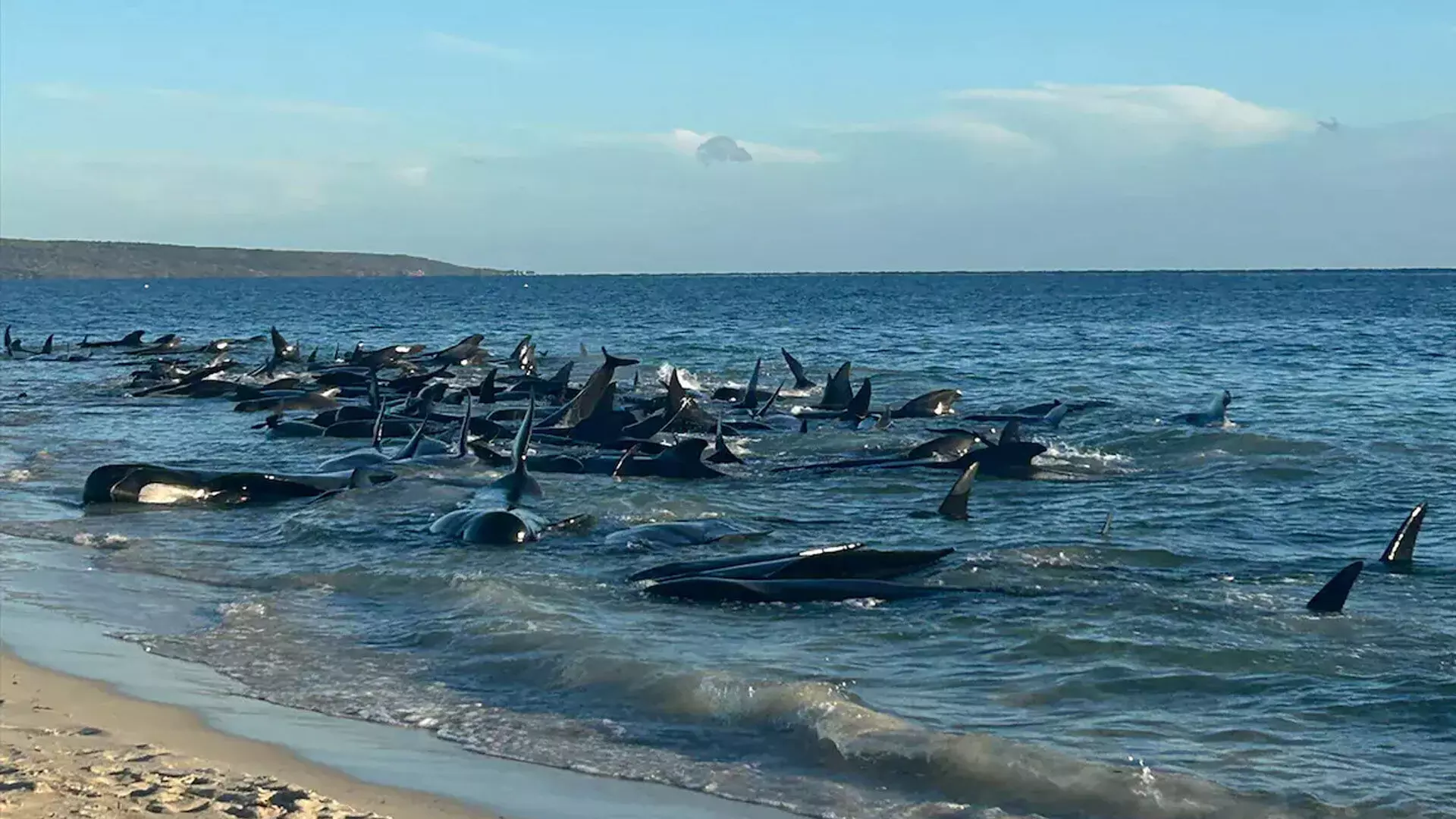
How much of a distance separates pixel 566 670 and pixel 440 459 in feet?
30.0

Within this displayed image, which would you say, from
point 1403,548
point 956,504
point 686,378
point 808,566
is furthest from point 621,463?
point 686,378

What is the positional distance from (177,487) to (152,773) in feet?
31.3

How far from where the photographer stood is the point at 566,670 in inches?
371

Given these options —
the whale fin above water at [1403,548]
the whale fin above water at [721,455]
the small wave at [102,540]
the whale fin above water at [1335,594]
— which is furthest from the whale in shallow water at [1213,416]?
the small wave at [102,540]

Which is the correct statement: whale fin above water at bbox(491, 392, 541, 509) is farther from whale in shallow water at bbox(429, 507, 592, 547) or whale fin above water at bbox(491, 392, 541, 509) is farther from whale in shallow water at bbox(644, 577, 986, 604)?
whale in shallow water at bbox(644, 577, 986, 604)

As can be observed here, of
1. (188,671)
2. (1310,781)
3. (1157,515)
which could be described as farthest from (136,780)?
(1157,515)

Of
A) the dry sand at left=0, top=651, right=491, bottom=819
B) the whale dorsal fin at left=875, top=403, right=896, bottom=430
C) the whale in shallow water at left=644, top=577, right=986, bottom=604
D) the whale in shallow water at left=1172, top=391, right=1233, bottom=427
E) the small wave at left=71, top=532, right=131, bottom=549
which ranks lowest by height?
the small wave at left=71, top=532, right=131, bottom=549

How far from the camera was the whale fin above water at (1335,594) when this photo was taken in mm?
10656

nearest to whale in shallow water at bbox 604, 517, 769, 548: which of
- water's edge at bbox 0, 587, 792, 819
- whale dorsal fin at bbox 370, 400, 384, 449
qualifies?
water's edge at bbox 0, 587, 792, 819

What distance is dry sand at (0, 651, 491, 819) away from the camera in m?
6.44

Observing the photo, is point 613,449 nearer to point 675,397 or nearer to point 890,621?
point 675,397

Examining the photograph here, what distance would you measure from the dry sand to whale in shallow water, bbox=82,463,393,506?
7.64 m

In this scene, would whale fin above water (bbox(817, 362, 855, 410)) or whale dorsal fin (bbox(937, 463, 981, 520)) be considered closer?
whale dorsal fin (bbox(937, 463, 981, 520))

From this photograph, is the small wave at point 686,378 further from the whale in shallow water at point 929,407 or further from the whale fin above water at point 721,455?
the whale fin above water at point 721,455
